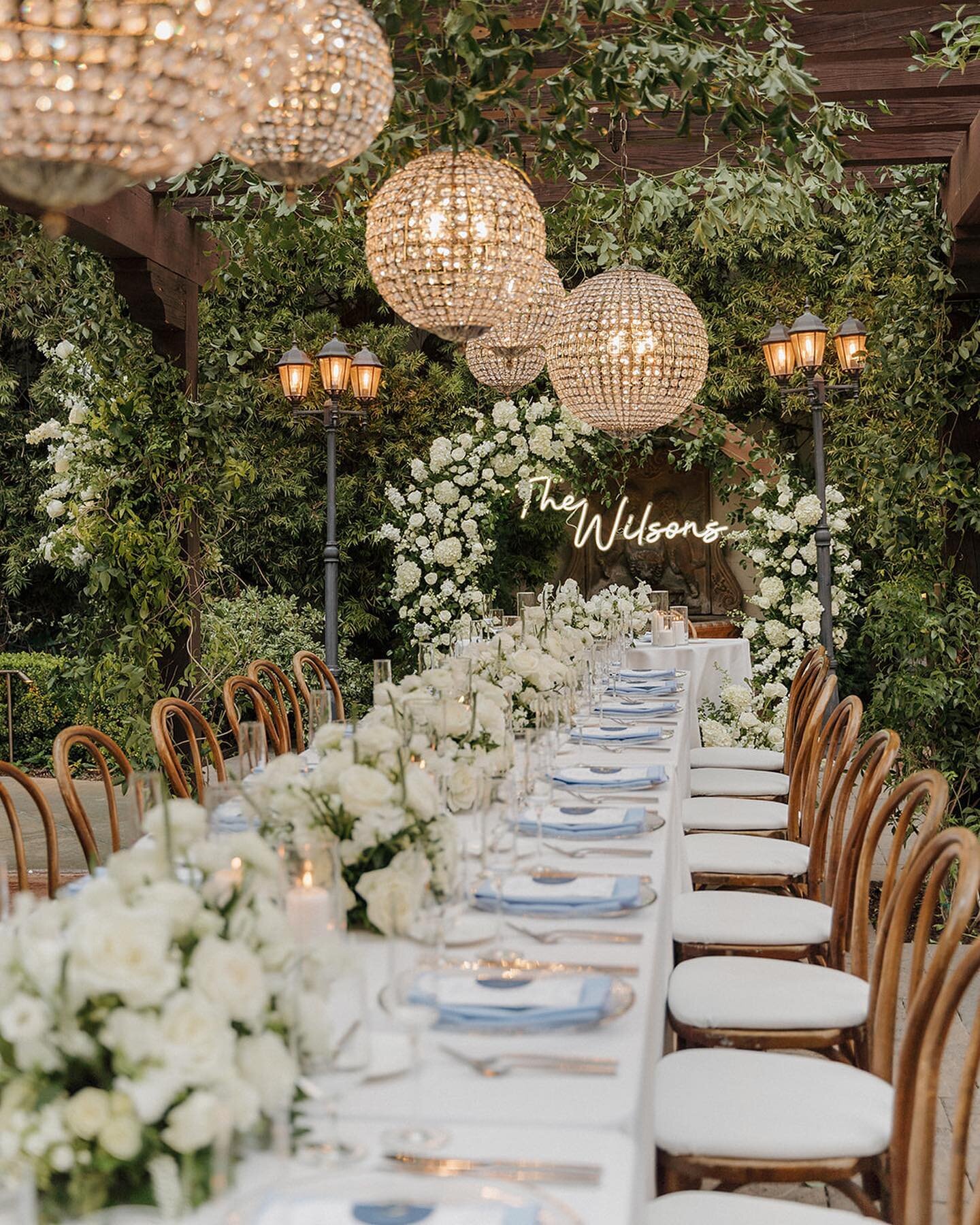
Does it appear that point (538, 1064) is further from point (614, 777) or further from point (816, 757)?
point (816, 757)

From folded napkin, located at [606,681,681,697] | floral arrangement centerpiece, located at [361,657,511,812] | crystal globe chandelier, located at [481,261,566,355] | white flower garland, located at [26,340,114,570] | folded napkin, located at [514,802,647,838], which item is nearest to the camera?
floral arrangement centerpiece, located at [361,657,511,812]

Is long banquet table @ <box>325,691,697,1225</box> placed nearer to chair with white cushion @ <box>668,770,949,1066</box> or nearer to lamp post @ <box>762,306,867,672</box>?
chair with white cushion @ <box>668,770,949,1066</box>

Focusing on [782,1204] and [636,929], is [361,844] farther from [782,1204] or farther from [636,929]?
[782,1204]

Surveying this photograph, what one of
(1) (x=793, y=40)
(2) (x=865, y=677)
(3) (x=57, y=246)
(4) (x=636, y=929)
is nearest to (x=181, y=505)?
(3) (x=57, y=246)

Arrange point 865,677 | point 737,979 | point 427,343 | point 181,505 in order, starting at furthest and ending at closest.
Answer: point 427,343, point 865,677, point 181,505, point 737,979

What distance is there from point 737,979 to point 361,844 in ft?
3.54

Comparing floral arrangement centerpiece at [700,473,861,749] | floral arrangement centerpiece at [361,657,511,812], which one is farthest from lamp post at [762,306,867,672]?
floral arrangement centerpiece at [361,657,511,812]

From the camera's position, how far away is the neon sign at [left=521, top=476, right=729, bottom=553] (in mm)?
10828

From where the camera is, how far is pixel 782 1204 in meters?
1.84

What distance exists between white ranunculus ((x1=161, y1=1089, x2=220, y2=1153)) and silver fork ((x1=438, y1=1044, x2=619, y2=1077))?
430mm

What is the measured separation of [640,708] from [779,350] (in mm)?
4041

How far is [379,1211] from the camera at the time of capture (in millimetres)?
1113

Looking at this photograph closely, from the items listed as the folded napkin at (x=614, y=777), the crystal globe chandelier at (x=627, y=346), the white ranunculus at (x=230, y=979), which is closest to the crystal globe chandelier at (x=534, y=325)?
the crystal globe chandelier at (x=627, y=346)

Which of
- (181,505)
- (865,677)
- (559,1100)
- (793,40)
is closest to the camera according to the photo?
(559,1100)
